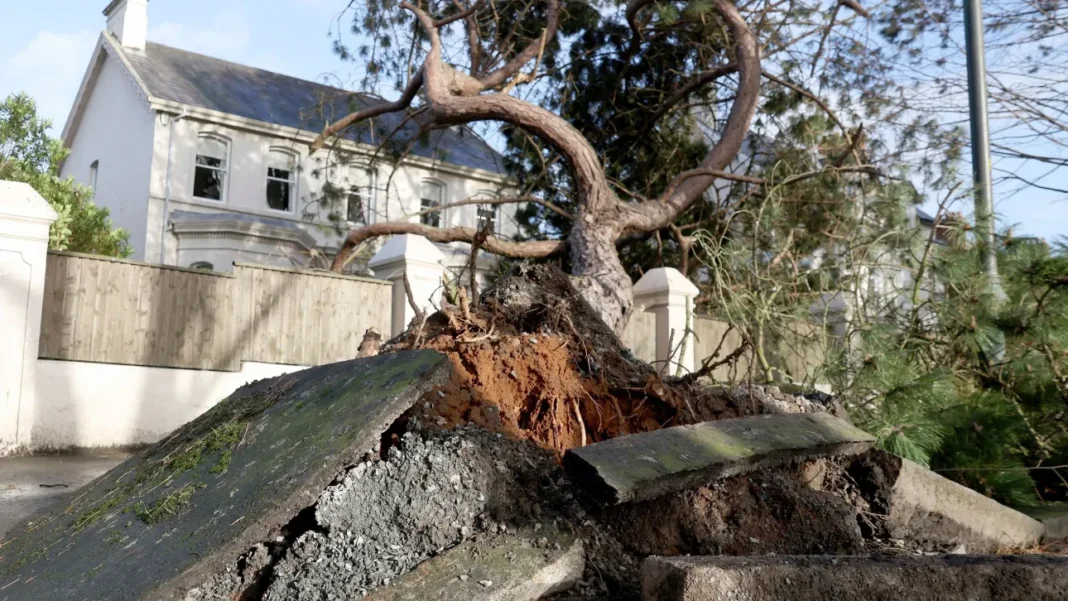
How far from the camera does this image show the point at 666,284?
11.2 meters

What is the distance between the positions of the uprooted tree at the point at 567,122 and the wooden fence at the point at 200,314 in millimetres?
669

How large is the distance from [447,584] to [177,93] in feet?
67.7

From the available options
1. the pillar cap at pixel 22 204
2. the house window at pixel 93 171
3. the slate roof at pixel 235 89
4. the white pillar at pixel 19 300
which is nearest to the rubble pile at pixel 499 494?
the white pillar at pixel 19 300

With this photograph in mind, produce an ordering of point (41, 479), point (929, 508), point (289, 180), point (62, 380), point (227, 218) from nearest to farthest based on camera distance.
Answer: point (929, 508), point (41, 479), point (62, 380), point (227, 218), point (289, 180)

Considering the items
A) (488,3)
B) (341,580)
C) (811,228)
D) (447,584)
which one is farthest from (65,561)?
(811,228)

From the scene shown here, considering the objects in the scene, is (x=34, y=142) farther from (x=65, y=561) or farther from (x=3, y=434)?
(x=65, y=561)

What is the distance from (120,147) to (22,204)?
49.5ft

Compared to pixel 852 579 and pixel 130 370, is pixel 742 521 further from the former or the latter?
pixel 130 370

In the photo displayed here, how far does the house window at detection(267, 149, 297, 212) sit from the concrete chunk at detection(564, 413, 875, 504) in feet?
65.5

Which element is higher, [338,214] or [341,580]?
[338,214]

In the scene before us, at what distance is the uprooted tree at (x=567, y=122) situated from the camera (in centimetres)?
809

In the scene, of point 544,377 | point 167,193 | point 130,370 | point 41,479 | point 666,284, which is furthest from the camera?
point 167,193

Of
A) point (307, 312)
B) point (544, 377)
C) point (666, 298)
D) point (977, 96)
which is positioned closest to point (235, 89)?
point (307, 312)

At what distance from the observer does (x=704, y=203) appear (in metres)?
12.6
